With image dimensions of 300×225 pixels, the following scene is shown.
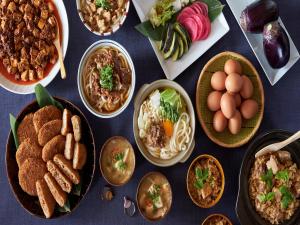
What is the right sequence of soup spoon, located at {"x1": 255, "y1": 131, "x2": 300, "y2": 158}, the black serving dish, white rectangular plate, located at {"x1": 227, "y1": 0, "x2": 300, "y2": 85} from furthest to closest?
white rectangular plate, located at {"x1": 227, "y1": 0, "x2": 300, "y2": 85}, the black serving dish, soup spoon, located at {"x1": 255, "y1": 131, "x2": 300, "y2": 158}

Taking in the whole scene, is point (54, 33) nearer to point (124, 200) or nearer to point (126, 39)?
point (126, 39)

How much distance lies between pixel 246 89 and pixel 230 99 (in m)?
0.12

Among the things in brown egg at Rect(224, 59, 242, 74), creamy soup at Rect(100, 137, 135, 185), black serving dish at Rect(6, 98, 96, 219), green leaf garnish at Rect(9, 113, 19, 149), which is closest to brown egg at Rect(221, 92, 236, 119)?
brown egg at Rect(224, 59, 242, 74)

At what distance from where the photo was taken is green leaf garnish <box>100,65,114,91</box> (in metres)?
1.95

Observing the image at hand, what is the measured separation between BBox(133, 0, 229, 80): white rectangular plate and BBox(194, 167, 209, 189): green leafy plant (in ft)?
1.54

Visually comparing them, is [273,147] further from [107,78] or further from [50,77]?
[50,77]

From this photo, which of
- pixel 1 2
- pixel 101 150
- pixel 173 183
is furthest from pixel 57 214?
pixel 1 2

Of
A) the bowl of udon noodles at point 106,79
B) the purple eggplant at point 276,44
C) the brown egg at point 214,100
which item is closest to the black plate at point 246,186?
the brown egg at point 214,100

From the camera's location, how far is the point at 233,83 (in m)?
1.93

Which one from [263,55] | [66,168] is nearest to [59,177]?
[66,168]

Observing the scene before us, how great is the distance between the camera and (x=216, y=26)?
6.80ft

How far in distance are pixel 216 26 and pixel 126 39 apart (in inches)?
17.9

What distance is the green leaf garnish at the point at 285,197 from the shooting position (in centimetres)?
191

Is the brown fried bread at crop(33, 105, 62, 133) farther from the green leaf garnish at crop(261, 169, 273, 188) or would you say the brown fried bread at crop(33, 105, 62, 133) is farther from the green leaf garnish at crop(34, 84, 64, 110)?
the green leaf garnish at crop(261, 169, 273, 188)
